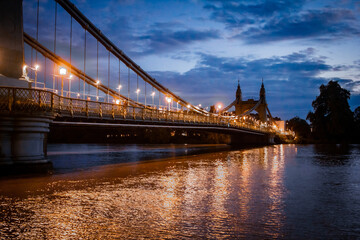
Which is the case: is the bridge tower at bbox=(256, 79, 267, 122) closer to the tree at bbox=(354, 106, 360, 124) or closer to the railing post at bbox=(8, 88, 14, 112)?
the tree at bbox=(354, 106, 360, 124)

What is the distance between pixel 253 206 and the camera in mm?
11094

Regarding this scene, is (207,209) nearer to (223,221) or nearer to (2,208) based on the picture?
(223,221)

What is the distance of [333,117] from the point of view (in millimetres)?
79312

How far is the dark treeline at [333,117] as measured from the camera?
259 feet

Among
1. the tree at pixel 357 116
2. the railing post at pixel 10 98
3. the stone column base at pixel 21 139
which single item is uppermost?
the tree at pixel 357 116

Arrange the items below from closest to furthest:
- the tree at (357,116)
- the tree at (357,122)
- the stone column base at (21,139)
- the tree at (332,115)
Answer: the stone column base at (21,139), the tree at (332,115), the tree at (357,122), the tree at (357,116)

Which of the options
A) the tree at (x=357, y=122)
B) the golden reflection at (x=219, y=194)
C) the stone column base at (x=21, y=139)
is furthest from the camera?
the tree at (x=357, y=122)

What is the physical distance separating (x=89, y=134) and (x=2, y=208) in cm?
8802

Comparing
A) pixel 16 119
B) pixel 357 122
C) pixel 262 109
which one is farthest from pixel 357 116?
pixel 16 119

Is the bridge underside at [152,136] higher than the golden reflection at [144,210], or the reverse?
the bridge underside at [152,136]

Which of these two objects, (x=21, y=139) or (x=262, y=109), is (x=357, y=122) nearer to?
(x=262, y=109)

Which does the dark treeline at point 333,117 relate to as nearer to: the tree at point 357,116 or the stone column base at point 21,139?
the tree at point 357,116

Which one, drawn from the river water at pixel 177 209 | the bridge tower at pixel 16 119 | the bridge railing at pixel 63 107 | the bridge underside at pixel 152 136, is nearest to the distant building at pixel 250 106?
the bridge underside at pixel 152 136

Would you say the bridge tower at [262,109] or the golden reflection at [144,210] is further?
the bridge tower at [262,109]
